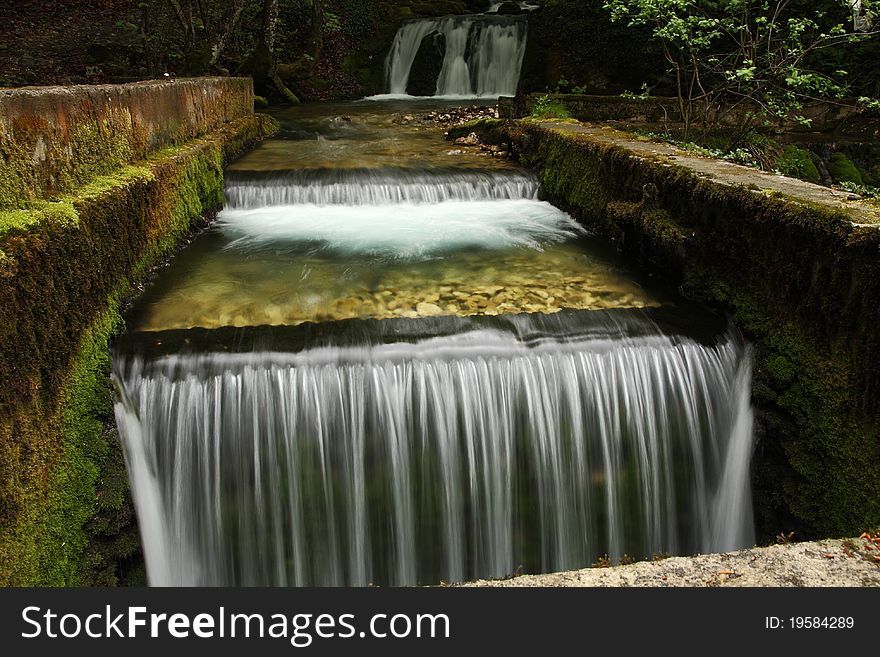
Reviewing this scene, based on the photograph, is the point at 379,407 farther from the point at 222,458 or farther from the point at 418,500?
the point at 222,458

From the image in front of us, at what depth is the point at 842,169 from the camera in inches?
441

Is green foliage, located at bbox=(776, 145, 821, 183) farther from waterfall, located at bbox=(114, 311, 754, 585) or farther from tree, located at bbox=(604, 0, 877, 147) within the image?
waterfall, located at bbox=(114, 311, 754, 585)

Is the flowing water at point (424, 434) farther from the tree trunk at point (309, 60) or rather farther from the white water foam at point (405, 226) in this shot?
the tree trunk at point (309, 60)

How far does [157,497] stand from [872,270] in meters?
4.85

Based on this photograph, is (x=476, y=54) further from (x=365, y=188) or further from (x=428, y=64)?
(x=365, y=188)

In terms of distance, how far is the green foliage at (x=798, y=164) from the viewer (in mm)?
10109

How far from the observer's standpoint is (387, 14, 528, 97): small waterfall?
1902 cm

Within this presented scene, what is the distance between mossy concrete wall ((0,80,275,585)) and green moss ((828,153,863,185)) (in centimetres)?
1041

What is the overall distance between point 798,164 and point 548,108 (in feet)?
13.4

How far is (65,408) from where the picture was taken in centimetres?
410

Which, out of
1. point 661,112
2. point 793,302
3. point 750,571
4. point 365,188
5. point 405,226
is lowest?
point 750,571

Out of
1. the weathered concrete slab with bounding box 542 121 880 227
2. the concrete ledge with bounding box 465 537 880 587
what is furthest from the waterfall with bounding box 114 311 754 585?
the concrete ledge with bounding box 465 537 880 587

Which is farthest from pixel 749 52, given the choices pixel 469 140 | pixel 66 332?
pixel 66 332

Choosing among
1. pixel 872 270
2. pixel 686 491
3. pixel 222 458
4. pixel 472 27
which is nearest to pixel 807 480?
pixel 686 491
